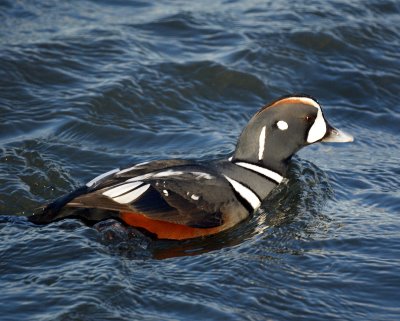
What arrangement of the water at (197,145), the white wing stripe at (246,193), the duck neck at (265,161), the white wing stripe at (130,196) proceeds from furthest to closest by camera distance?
the duck neck at (265,161), the white wing stripe at (246,193), the white wing stripe at (130,196), the water at (197,145)

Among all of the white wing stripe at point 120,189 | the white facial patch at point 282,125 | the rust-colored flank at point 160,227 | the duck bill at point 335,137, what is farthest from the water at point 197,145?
the white facial patch at point 282,125

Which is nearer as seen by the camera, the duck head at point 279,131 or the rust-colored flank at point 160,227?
the rust-colored flank at point 160,227

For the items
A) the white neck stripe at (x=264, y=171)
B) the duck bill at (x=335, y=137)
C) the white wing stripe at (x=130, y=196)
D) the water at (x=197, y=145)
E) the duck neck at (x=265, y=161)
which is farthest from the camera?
the duck bill at (x=335, y=137)

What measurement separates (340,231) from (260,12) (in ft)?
20.4

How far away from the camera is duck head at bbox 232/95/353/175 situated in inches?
365

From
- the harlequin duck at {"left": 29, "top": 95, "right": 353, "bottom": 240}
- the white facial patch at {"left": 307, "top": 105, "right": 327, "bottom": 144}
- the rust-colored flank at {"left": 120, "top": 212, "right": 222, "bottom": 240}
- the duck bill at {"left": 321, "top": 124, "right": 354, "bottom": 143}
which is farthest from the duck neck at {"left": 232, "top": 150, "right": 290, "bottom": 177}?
the rust-colored flank at {"left": 120, "top": 212, "right": 222, "bottom": 240}

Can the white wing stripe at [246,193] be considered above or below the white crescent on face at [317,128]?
below

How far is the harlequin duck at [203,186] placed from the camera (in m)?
8.22

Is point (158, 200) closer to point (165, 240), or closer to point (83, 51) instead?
point (165, 240)

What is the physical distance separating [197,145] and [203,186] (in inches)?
86.4

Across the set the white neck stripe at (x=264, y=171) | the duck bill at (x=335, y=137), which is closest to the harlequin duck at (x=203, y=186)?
the white neck stripe at (x=264, y=171)

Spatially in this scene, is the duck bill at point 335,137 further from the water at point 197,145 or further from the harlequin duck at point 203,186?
the water at point 197,145

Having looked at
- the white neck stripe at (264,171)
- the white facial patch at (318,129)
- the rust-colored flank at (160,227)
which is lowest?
the rust-colored flank at (160,227)

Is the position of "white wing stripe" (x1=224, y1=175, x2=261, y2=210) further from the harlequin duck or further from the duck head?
the duck head
